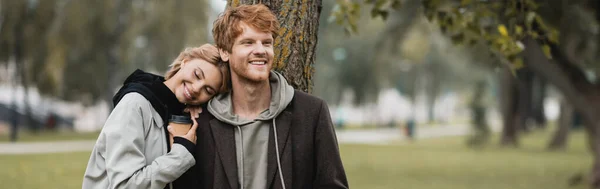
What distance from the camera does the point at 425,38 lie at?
22469 millimetres

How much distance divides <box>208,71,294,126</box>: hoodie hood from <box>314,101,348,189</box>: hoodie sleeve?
0.58 feet

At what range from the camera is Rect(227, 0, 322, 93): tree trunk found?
13.5ft

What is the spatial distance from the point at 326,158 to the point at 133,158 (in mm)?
769

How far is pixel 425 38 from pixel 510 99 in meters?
7.37

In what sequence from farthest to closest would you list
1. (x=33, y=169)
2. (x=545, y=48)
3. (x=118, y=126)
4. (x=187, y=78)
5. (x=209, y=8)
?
(x=209, y=8)
(x=33, y=169)
(x=545, y=48)
(x=187, y=78)
(x=118, y=126)

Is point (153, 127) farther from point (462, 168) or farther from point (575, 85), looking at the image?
point (462, 168)

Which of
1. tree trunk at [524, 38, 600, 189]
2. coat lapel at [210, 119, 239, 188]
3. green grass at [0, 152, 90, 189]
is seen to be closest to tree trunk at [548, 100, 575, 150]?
tree trunk at [524, 38, 600, 189]

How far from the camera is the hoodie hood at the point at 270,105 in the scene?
3420 mm

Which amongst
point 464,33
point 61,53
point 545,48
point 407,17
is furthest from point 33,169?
point 545,48

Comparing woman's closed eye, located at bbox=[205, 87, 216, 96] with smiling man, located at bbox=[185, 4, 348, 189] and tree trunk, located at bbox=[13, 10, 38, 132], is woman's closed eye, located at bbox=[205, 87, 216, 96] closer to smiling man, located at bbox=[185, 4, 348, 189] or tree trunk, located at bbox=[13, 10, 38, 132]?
smiling man, located at bbox=[185, 4, 348, 189]

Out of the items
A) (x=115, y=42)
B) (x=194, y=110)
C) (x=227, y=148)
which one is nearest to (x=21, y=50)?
(x=115, y=42)

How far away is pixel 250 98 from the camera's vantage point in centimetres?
348

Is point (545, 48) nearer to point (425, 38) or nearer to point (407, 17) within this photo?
point (407, 17)

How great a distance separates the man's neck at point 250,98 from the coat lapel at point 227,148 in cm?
10
